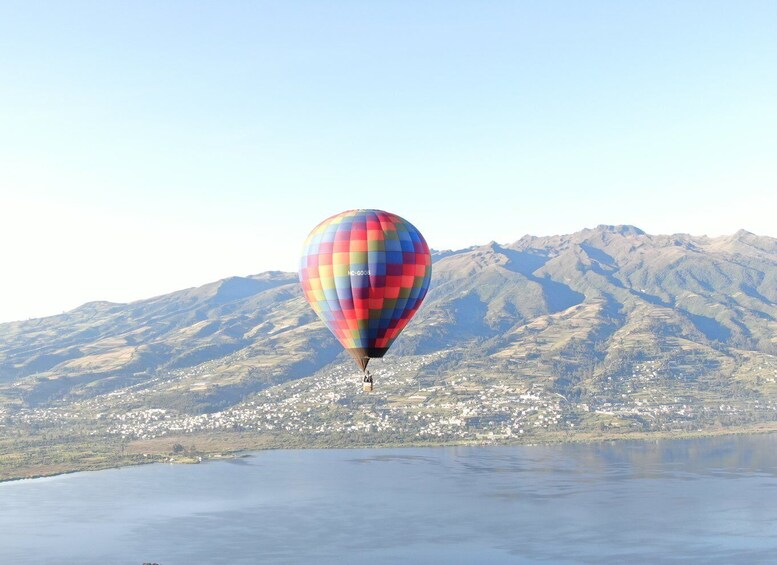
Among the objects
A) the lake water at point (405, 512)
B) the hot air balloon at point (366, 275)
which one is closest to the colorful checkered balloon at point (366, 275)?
the hot air balloon at point (366, 275)

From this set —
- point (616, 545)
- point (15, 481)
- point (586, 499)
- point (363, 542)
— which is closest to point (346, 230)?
point (363, 542)

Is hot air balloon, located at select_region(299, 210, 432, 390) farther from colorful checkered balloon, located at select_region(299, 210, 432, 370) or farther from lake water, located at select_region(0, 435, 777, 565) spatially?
lake water, located at select_region(0, 435, 777, 565)

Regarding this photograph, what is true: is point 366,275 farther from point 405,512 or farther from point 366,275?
point 405,512

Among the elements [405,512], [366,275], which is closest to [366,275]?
[366,275]

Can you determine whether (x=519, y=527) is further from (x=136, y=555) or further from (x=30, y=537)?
(x=30, y=537)

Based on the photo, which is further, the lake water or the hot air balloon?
the lake water

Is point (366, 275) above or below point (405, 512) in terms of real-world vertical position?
above

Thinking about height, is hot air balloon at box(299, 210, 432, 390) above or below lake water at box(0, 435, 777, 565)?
above

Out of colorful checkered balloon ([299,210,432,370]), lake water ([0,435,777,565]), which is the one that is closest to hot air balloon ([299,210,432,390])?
colorful checkered balloon ([299,210,432,370])
